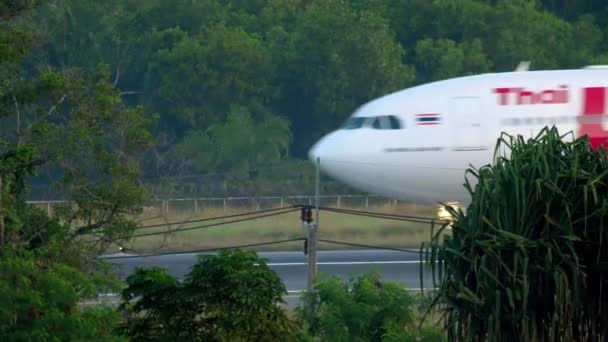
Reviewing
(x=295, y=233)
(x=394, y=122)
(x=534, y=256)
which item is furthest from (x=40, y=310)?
(x=295, y=233)

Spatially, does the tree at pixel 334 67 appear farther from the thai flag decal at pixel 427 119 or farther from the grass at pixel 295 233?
the thai flag decal at pixel 427 119

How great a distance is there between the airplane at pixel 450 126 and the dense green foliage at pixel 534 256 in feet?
35.1

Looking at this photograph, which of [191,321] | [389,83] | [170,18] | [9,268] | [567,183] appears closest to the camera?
[567,183]

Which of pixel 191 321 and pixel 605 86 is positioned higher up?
pixel 605 86

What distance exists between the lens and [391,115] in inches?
1104

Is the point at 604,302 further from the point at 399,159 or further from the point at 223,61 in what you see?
the point at 223,61

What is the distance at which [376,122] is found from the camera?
2836 centimetres

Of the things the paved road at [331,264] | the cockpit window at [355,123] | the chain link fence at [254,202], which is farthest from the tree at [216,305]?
the chain link fence at [254,202]

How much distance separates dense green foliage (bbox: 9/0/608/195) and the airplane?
2454cm

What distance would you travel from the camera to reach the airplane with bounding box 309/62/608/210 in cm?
2675

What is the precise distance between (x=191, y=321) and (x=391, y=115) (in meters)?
10.7

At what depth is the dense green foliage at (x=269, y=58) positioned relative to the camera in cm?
5650

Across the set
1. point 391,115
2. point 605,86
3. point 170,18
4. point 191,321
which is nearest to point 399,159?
point 391,115

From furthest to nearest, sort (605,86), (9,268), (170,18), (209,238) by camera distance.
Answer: (170,18) < (209,238) < (605,86) < (9,268)
